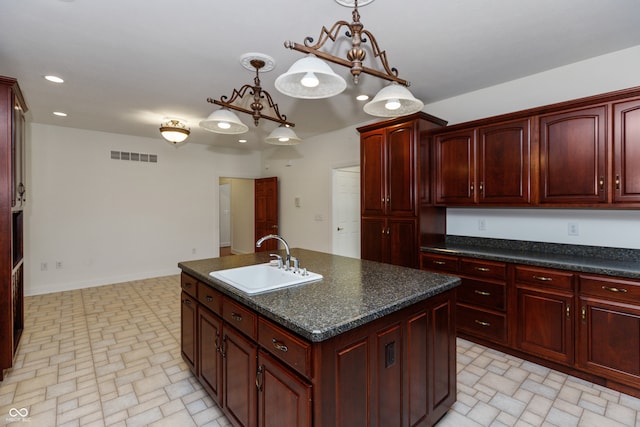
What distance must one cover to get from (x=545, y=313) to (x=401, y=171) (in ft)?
5.99

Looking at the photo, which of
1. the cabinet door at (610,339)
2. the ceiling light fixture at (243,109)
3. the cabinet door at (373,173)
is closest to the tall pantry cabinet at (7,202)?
the ceiling light fixture at (243,109)

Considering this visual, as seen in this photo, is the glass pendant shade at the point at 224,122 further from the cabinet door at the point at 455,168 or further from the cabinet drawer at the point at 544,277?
the cabinet drawer at the point at 544,277

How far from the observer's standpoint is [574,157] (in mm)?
2492

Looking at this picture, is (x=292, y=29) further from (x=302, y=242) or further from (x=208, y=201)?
(x=208, y=201)

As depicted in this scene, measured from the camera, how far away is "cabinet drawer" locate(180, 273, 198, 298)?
7.28 ft

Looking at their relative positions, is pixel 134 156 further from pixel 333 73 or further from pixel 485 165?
pixel 485 165

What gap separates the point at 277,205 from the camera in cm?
642

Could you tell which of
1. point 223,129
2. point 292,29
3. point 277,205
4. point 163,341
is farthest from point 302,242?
point 292,29

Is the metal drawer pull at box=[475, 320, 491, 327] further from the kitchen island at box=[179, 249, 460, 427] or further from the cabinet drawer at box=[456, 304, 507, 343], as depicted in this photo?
the kitchen island at box=[179, 249, 460, 427]

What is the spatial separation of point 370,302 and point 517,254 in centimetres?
204

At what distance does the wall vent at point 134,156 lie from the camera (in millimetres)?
5266

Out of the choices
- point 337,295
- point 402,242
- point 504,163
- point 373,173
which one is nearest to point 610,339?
point 504,163

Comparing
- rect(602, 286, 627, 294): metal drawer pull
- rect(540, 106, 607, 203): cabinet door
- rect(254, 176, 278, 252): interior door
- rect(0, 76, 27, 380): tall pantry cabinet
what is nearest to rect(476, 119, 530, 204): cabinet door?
rect(540, 106, 607, 203): cabinet door

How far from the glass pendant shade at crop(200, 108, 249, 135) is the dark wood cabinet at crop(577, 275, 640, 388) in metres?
2.86
